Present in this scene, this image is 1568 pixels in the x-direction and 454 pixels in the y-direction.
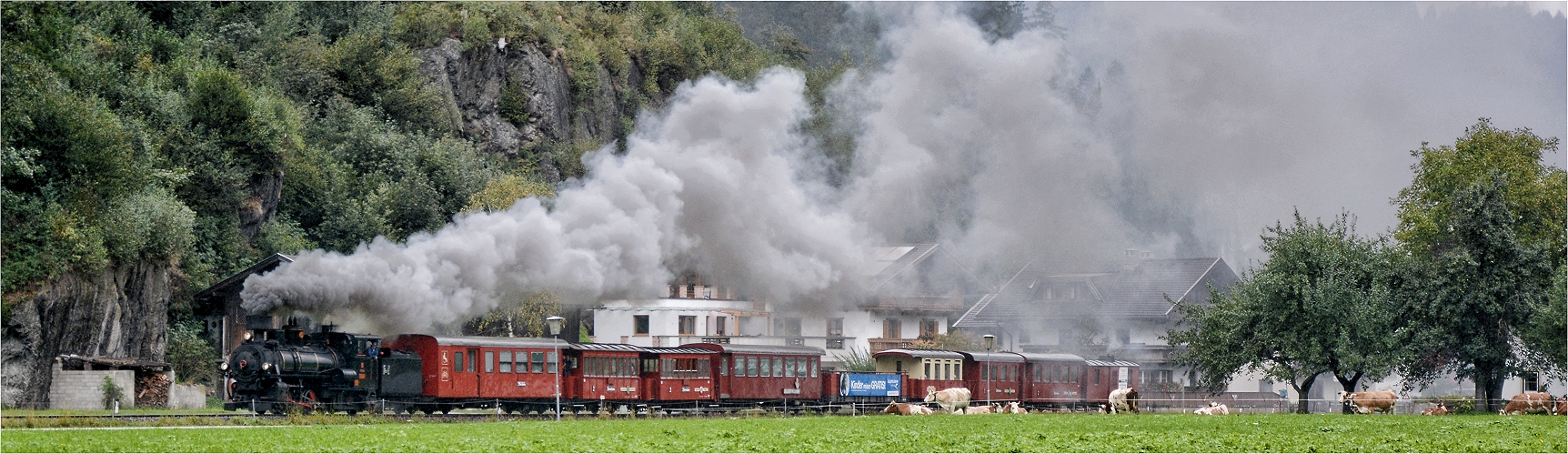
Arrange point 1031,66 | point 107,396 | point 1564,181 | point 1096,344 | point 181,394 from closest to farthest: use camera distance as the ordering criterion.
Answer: point 107,396 < point 181,394 < point 1031,66 < point 1564,181 < point 1096,344

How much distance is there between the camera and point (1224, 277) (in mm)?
75625

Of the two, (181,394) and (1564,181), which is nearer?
(181,394)

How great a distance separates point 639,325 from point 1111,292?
2285cm

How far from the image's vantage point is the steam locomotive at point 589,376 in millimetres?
38219

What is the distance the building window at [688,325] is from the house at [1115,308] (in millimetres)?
14584

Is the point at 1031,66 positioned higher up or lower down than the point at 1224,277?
higher up

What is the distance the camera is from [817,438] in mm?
29219

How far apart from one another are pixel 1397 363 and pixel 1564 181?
15.2 meters

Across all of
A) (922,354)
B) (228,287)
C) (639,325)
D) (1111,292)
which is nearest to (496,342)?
(228,287)

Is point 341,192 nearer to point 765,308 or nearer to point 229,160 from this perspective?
point 229,160

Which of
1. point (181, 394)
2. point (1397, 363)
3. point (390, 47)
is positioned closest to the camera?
point (181, 394)

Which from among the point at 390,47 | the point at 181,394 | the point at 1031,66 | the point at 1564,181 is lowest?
the point at 181,394

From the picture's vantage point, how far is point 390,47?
274 feet

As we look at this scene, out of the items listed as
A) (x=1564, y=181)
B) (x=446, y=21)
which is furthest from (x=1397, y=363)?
(x=446, y=21)
